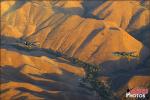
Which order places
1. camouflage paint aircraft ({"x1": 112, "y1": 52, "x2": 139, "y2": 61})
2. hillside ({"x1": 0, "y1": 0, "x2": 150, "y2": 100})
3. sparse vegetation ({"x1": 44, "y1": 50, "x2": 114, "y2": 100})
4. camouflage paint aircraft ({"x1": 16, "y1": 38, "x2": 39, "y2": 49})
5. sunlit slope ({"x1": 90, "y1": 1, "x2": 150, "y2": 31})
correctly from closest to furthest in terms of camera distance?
1. hillside ({"x1": 0, "y1": 0, "x2": 150, "y2": 100})
2. sparse vegetation ({"x1": 44, "y1": 50, "x2": 114, "y2": 100})
3. camouflage paint aircraft ({"x1": 112, "y1": 52, "x2": 139, "y2": 61})
4. camouflage paint aircraft ({"x1": 16, "y1": 38, "x2": 39, "y2": 49})
5. sunlit slope ({"x1": 90, "y1": 1, "x2": 150, "y2": 31})

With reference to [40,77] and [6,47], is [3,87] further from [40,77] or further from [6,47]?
[6,47]

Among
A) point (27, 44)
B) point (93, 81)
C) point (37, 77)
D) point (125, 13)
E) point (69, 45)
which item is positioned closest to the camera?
point (37, 77)

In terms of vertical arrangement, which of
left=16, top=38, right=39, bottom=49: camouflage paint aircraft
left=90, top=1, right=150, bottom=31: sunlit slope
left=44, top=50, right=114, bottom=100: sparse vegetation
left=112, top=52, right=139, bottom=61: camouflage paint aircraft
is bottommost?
left=44, top=50, right=114, bottom=100: sparse vegetation

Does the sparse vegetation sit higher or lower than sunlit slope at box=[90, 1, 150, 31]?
lower

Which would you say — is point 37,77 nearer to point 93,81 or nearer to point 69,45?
point 93,81

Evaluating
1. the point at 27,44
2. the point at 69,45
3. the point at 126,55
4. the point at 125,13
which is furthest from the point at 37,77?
the point at 125,13

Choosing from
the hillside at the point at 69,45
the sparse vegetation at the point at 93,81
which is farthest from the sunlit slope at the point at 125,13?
the sparse vegetation at the point at 93,81

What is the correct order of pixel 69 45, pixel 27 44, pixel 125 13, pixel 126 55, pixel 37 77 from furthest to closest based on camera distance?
1. pixel 125 13
2. pixel 69 45
3. pixel 27 44
4. pixel 126 55
5. pixel 37 77

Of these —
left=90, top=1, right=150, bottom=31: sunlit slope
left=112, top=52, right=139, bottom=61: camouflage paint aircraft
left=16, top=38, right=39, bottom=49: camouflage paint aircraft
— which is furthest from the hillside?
left=16, top=38, right=39, bottom=49: camouflage paint aircraft

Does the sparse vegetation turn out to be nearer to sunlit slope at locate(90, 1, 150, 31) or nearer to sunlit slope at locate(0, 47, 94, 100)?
sunlit slope at locate(0, 47, 94, 100)

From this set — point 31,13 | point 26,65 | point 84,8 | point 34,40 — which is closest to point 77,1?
point 84,8

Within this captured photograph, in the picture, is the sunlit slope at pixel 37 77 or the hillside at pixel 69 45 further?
the hillside at pixel 69 45

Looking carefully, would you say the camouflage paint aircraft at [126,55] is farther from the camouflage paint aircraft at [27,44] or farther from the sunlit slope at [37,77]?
the camouflage paint aircraft at [27,44]
